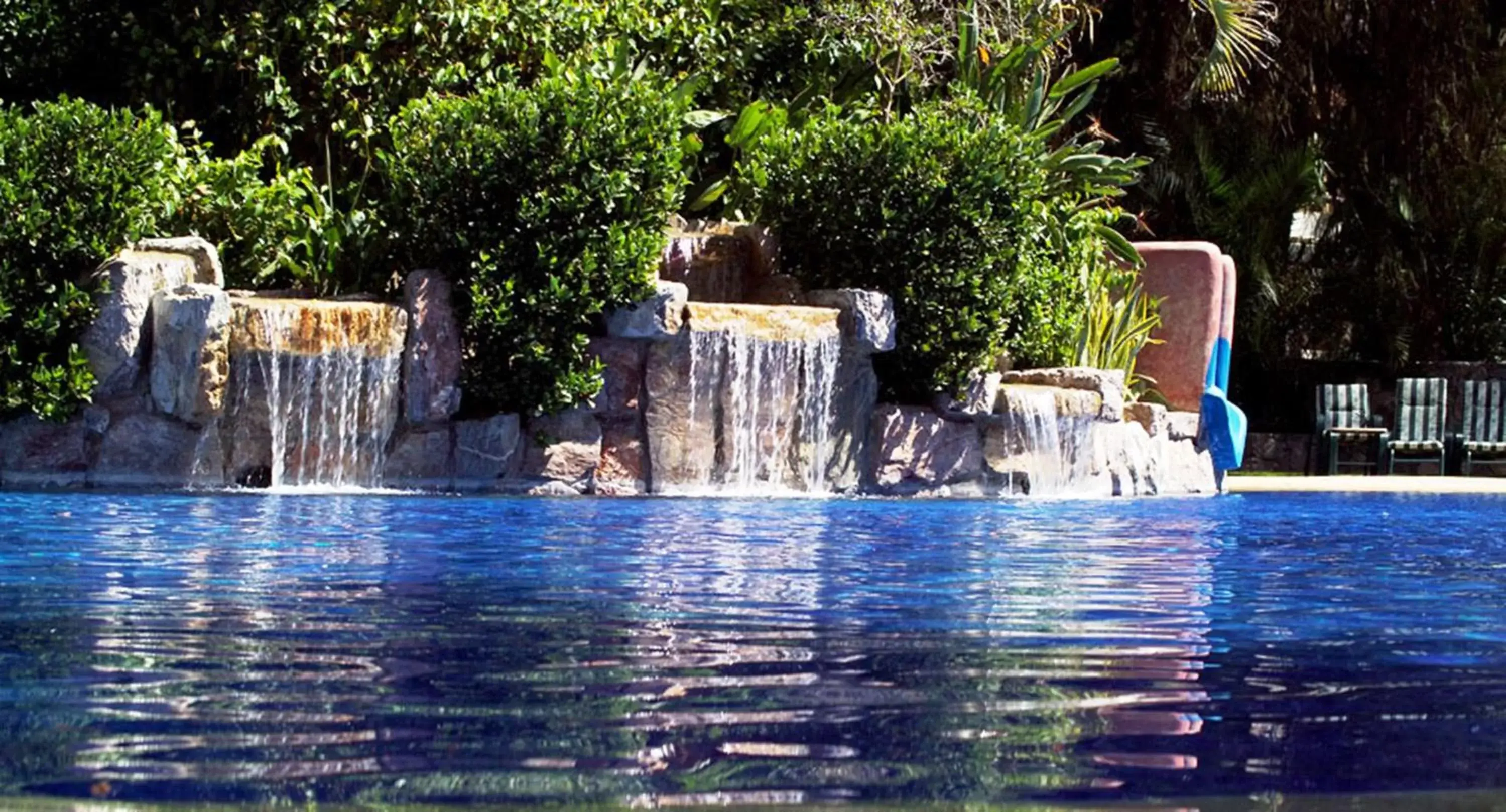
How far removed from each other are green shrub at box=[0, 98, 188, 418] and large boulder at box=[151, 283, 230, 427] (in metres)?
0.43

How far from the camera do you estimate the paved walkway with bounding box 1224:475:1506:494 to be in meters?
15.3

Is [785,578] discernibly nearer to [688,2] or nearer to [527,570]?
[527,570]

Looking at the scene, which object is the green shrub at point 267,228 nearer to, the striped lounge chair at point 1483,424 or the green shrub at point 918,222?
the green shrub at point 918,222

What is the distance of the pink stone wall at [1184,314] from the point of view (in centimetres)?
1551

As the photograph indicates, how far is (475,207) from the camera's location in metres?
12.6

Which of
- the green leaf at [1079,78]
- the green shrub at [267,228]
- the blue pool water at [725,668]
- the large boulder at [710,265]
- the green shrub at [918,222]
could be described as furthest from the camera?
the green leaf at [1079,78]

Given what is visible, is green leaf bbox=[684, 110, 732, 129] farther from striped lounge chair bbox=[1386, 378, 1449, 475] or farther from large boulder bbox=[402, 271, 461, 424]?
striped lounge chair bbox=[1386, 378, 1449, 475]

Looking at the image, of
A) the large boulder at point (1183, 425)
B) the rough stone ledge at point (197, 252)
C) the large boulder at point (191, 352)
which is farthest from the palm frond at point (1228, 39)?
the large boulder at point (191, 352)

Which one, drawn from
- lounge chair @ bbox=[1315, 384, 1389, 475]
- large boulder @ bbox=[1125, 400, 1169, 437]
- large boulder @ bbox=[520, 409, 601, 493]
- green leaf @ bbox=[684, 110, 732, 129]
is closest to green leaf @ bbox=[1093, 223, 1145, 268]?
large boulder @ bbox=[1125, 400, 1169, 437]

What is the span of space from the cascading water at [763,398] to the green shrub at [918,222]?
86 centimetres

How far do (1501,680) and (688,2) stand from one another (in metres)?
12.7

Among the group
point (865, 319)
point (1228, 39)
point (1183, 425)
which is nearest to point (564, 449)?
point (865, 319)

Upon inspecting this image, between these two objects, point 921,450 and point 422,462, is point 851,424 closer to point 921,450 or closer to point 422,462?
point 921,450

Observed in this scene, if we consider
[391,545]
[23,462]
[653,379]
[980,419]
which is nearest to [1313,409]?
[980,419]
